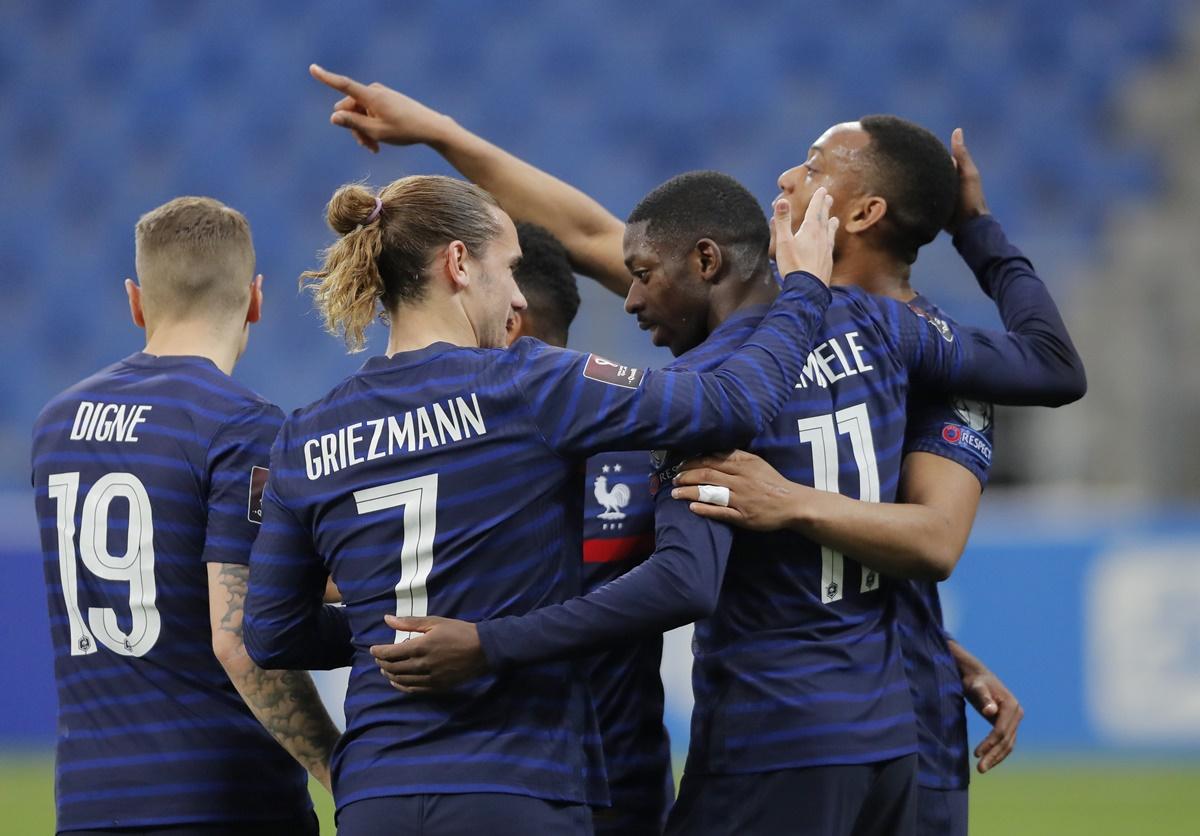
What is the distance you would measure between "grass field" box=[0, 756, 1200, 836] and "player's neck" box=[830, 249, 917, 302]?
3897 mm

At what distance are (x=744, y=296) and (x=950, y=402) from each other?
1.71 ft

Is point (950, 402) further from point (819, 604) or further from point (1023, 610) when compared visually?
point (1023, 610)

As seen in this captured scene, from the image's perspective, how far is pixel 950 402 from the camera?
10.3 ft

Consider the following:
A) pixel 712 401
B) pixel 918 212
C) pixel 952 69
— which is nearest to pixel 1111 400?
pixel 952 69

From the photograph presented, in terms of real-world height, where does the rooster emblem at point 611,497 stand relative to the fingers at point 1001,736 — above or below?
above

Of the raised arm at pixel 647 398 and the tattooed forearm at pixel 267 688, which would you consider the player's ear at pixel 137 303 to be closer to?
the tattooed forearm at pixel 267 688

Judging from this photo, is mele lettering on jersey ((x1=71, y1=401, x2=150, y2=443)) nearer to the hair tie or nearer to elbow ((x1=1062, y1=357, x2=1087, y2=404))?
the hair tie

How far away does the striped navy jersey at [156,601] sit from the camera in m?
2.86

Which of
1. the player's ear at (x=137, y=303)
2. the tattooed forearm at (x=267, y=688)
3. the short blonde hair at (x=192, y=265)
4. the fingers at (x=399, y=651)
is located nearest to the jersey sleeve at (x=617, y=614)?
the fingers at (x=399, y=651)

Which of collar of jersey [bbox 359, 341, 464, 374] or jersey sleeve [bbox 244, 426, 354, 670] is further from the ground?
collar of jersey [bbox 359, 341, 464, 374]

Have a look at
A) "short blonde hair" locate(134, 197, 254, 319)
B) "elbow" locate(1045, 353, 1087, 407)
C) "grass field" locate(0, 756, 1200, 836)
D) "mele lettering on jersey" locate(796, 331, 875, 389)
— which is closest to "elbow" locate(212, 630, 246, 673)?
"short blonde hair" locate(134, 197, 254, 319)

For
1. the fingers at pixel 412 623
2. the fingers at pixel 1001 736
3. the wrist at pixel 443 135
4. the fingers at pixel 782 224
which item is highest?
the wrist at pixel 443 135

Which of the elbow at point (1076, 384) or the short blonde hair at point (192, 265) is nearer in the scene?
the short blonde hair at point (192, 265)

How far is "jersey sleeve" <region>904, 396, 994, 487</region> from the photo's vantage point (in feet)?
10.2
